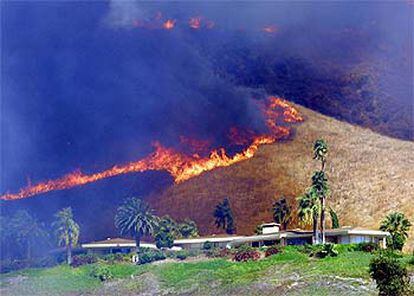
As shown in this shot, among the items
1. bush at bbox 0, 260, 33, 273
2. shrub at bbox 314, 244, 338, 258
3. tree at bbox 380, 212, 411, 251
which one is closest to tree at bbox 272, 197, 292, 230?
tree at bbox 380, 212, 411, 251

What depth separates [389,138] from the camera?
194 m

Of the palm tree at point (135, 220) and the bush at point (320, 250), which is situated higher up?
the palm tree at point (135, 220)

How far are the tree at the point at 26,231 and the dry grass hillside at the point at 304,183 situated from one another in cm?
3984

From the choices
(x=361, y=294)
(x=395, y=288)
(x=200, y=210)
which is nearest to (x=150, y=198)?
(x=200, y=210)

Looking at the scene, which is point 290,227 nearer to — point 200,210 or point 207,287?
point 200,210

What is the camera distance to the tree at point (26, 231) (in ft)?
456

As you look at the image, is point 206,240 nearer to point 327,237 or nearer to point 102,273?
point 327,237

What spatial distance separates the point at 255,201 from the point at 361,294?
100854 mm

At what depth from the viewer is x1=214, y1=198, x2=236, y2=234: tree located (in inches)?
6112

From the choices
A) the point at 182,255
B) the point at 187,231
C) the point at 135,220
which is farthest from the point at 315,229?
the point at 187,231

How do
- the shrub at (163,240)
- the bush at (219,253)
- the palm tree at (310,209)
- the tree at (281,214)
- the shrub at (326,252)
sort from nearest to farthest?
the shrub at (326,252) → the palm tree at (310,209) → the bush at (219,253) → the shrub at (163,240) → the tree at (281,214)

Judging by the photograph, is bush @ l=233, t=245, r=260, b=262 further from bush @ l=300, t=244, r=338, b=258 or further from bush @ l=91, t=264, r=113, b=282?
bush @ l=91, t=264, r=113, b=282

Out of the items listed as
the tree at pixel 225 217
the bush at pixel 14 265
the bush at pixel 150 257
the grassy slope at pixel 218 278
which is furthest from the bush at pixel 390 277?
the tree at pixel 225 217

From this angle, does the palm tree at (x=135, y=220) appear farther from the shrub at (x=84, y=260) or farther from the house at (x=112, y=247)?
the house at (x=112, y=247)
